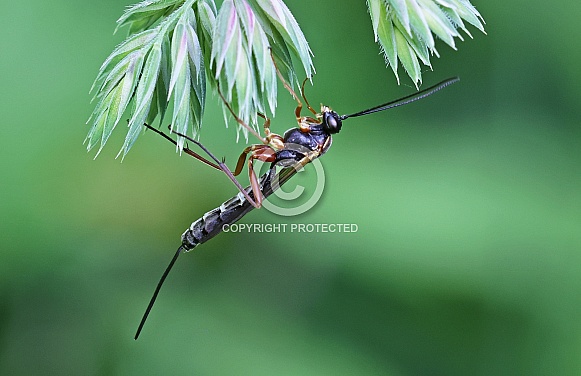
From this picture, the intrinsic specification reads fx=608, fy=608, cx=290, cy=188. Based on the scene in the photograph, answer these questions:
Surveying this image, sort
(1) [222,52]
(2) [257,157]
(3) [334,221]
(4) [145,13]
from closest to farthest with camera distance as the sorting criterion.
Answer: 1. (1) [222,52]
2. (4) [145,13]
3. (2) [257,157]
4. (3) [334,221]

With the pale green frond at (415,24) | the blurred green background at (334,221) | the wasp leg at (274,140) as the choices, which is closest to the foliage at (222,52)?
the pale green frond at (415,24)

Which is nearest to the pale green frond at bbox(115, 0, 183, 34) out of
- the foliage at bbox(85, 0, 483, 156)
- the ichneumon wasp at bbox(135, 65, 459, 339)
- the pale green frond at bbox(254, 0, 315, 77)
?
the foliage at bbox(85, 0, 483, 156)

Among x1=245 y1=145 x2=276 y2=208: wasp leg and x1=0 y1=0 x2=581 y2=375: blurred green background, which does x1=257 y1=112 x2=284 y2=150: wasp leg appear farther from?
x1=0 y1=0 x2=581 y2=375: blurred green background

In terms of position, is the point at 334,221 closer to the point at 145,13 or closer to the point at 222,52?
the point at 145,13

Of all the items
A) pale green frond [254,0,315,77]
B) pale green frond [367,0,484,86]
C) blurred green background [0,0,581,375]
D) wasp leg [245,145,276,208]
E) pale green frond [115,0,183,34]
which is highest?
pale green frond [115,0,183,34]

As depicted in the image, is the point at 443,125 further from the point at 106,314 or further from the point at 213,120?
the point at 106,314

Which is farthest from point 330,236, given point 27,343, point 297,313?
point 27,343

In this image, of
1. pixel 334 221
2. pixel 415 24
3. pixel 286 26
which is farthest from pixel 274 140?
pixel 334 221

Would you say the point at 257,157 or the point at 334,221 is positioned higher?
the point at 257,157
